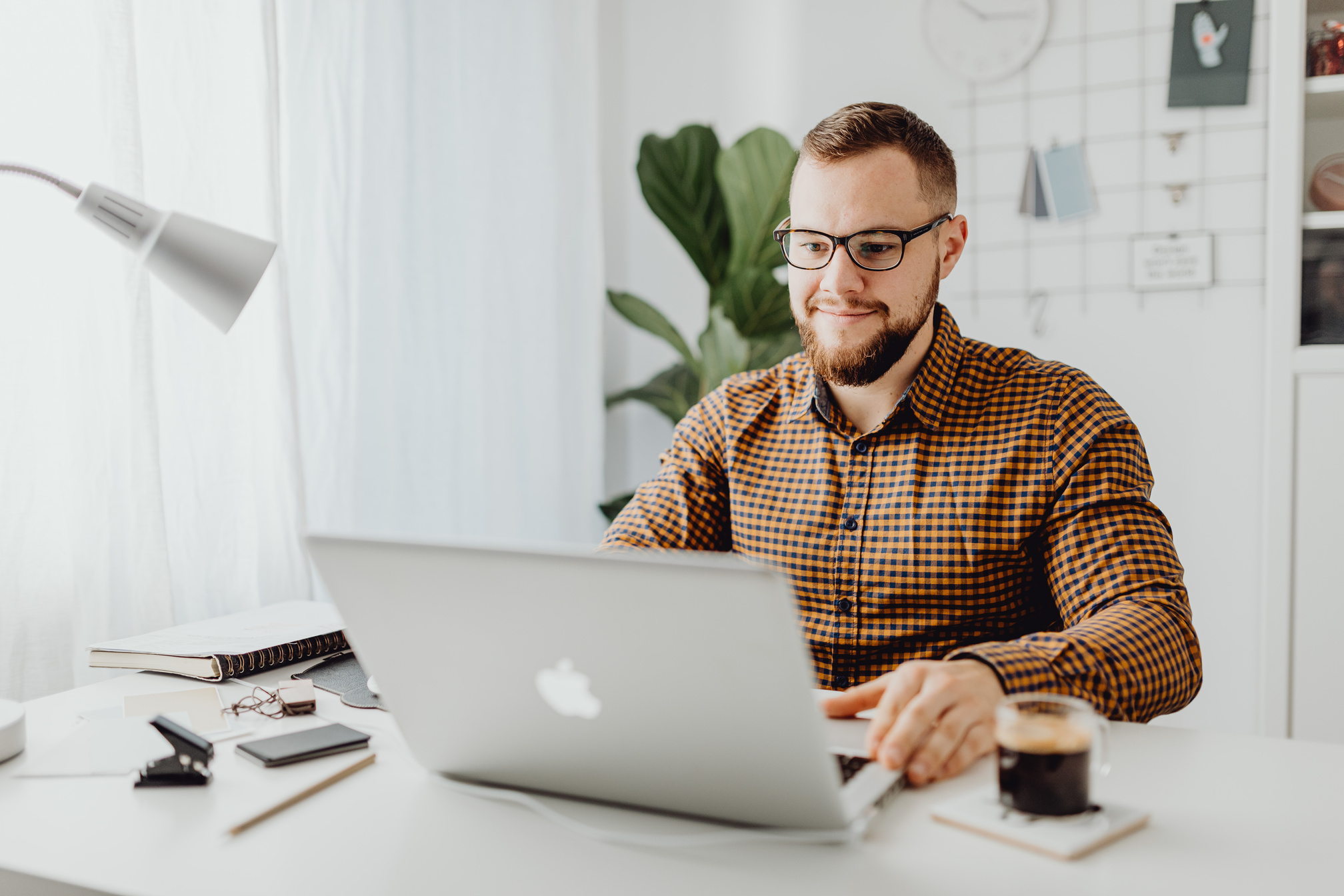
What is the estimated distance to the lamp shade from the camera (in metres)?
1.01

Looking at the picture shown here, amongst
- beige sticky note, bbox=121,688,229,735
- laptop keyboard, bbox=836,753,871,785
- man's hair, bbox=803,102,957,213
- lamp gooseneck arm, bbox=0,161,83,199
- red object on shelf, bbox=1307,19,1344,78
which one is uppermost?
red object on shelf, bbox=1307,19,1344,78

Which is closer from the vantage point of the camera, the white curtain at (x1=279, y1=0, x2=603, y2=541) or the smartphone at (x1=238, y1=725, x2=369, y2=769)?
the smartphone at (x1=238, y1=725, x2=369, y2=769)

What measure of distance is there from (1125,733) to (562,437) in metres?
1.90

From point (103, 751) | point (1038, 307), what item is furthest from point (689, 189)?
point (103, 751)

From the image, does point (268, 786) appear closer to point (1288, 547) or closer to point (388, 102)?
point (388, 102)

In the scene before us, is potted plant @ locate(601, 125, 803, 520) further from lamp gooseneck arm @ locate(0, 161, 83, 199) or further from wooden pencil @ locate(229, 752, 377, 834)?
wooden pencil @ locate(229, 752, 377, 834)

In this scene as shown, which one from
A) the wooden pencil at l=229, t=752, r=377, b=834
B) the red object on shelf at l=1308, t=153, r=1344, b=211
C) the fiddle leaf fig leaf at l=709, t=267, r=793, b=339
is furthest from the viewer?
the fiddle leaf fig leaf at l=709, t=267, r=793, b=339

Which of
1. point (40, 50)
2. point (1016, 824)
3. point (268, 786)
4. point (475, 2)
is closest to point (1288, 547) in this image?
point (1016, 824)

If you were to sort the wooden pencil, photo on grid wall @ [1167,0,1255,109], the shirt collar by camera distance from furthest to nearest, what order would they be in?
1. photo on grid wall @ [1167,0,1255,109]
2. the shirt collar
3. the wooden pencil

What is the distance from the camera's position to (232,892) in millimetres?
666

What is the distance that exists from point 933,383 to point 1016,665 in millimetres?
527

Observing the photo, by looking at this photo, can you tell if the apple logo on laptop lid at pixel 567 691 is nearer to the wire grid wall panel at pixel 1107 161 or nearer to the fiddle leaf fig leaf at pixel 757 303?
the fiddle leaf fig leaf at pixel 757 303

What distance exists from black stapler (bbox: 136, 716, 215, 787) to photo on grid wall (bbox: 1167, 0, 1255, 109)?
2319mm

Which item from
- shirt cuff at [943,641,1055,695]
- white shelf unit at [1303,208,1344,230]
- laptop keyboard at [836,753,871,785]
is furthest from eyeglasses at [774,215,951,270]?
white shelf unit at [1303,208,1344,230]
